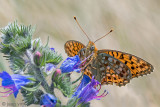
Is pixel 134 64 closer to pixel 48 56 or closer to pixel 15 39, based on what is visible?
pixel 48 56

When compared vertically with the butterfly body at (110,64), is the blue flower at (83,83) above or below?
below

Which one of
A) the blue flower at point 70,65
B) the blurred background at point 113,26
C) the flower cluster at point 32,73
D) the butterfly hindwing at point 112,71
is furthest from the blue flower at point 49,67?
the blurred background at point 113,26

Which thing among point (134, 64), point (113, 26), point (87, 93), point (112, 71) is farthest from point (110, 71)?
point (113, 26)

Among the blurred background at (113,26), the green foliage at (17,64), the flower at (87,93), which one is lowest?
the flower at (87,93)

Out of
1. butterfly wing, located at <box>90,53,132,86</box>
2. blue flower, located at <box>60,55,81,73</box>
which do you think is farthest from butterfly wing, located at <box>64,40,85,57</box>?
blue flower, located at <box>60,55,81,73</box>

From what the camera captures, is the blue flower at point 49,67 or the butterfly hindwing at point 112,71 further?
the butterfly hindwing at point 112,71

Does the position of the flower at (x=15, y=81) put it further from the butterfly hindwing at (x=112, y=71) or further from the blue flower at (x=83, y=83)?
the butterfly hindwing at (x=112, y=71)

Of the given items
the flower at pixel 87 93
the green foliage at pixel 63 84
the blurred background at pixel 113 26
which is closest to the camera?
the green foliage at pixel 63 84
